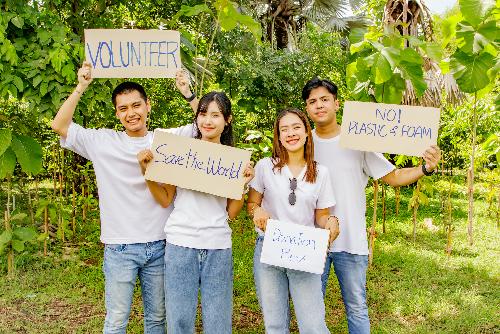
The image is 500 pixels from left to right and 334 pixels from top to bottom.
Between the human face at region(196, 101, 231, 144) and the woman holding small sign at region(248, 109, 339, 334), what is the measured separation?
237 millimetres

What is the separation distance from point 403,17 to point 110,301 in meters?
4.44

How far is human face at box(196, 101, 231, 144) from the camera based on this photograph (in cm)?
202

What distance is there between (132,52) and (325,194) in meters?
1.05

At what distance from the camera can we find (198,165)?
2.04m

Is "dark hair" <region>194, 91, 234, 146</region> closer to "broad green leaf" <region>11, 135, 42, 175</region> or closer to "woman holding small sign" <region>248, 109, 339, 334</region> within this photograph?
"woman holding small sign" <region>248, 109, 339, 334</region>

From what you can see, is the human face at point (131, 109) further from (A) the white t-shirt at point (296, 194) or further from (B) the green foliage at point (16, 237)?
(B) the green foliage at point (16, 237)

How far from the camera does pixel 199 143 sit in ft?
6.70

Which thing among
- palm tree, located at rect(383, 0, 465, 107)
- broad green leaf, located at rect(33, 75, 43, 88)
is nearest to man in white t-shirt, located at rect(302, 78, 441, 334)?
broad green leaf, located at rect(33, 75, 43, 88)

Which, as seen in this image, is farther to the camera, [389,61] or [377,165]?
[377,165]

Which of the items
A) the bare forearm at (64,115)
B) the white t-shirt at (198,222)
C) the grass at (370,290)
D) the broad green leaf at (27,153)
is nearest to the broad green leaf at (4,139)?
the broad green leaf at (27,153)

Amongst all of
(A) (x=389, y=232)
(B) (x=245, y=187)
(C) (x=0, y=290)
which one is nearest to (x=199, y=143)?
(B) (x=245, y=187)

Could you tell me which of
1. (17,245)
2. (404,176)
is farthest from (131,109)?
(17,245)

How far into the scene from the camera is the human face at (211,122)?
2023 millimetres

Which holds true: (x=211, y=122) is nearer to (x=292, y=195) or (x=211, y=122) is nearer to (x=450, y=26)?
(x=292, y=195)
